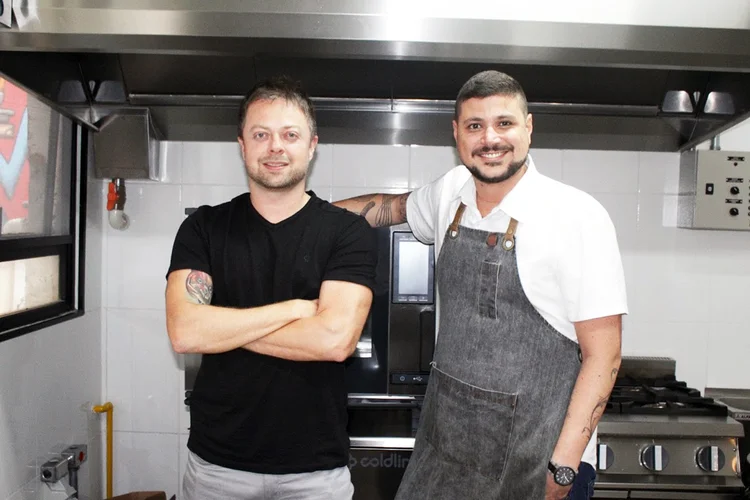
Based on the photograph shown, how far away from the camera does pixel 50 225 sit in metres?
1.99

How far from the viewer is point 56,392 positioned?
1.93 metres

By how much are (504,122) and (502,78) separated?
0.09m

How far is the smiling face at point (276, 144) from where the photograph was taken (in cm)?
130

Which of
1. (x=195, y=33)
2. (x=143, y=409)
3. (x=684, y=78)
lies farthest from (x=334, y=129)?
(x=143, y=409)

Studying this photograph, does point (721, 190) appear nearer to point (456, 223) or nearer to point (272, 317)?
point (456, 223)

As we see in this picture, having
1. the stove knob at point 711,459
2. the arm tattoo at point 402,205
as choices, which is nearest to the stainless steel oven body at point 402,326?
the arm tattoo at point 402,205

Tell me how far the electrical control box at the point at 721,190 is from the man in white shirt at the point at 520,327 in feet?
3.39

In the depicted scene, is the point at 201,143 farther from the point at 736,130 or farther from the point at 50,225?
the point at 736,130

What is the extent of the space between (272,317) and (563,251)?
608 mm

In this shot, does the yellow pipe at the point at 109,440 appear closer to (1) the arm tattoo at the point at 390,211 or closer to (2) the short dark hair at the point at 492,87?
(1) the arm tattoo at the point at 390,211

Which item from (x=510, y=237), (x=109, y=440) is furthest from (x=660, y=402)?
(x=109, y=440)

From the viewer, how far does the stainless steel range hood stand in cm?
130

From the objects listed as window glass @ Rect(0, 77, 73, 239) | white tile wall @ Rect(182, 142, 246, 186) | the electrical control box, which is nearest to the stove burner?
the electrical control box

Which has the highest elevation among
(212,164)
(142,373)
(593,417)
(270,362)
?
(212,164)
